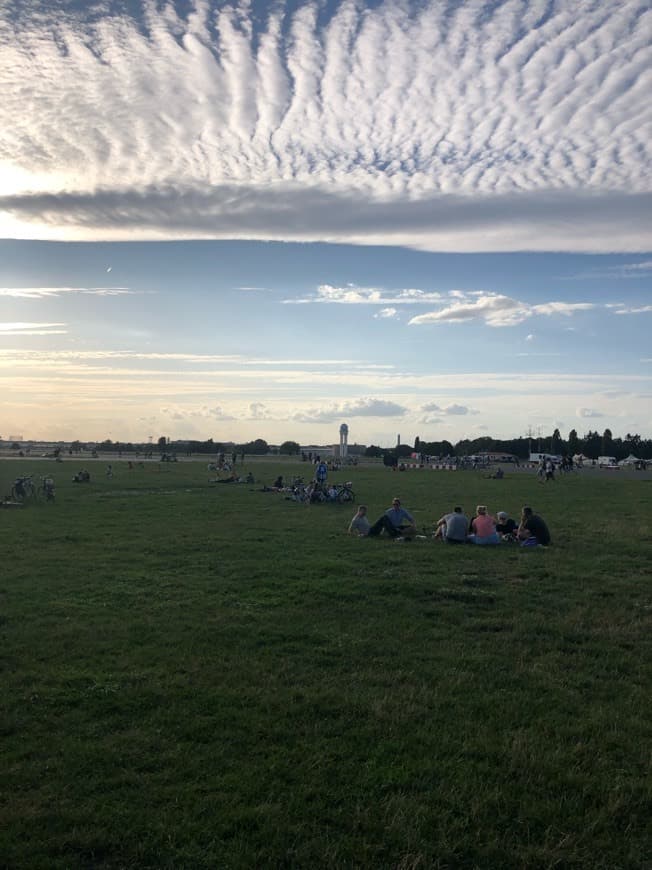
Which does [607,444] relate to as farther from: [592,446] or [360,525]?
[360,525]

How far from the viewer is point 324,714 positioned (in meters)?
6.75

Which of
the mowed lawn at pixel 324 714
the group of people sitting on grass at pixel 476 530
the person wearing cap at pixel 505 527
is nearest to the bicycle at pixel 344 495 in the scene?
the group of people sitting on grass at pixel 476 530

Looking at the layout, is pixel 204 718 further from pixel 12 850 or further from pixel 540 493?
pixel 540 493

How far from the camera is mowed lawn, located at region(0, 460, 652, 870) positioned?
15.8ft

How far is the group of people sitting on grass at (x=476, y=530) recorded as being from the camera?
1709 centimetres

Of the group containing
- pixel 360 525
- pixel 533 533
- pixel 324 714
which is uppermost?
pixel 533 533

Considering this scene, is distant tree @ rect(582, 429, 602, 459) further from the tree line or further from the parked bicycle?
the parked bicycle

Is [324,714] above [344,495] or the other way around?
the other way around

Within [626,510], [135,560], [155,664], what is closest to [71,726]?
[155,664]

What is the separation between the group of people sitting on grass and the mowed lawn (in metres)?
2.77

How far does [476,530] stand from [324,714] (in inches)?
441

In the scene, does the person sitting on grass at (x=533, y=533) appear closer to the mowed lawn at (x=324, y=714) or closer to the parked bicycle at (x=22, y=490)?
the mowed lawn at (x=324, y=714)

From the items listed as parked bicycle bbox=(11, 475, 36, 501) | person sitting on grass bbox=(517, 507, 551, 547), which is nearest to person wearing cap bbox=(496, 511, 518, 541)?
person sitting on grass bbox=(517, 507, 551, 547)

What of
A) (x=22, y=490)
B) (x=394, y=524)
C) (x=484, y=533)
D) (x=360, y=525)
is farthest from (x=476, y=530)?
(x=22, y=490)
